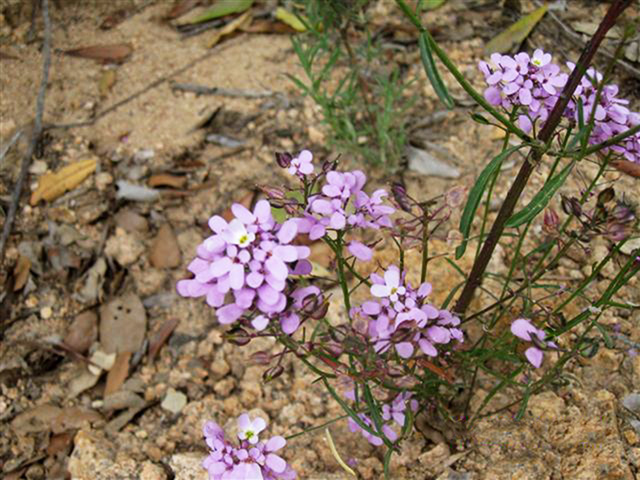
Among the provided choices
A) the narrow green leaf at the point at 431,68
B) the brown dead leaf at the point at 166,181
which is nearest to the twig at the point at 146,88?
the brown dead leaf at the point at 166,181

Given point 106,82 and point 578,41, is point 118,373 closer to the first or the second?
point 106,82

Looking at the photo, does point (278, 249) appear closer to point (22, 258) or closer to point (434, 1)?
point (22, 258)

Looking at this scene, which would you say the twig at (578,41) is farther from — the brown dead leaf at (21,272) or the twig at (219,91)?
the brown dead leaf at (21,272)

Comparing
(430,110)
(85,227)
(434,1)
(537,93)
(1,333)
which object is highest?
(537,93)

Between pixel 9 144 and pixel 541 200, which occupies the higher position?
pixel 541 200

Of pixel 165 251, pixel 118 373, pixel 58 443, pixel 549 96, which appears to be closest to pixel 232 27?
pixel 165 251

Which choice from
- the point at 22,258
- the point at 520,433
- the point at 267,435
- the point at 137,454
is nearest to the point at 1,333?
the point at 22,258

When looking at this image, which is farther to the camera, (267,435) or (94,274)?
(94,274)
